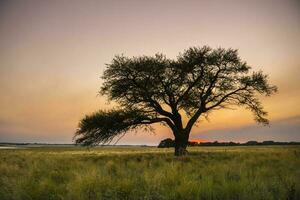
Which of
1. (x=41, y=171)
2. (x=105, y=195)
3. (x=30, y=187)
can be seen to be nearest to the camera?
(x=105, y=195)

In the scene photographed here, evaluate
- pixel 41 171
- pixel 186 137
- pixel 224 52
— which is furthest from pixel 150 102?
pixel 41 171

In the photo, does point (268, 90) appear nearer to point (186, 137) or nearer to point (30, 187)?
point (186, 137)

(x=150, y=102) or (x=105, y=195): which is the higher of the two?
(x=150, y=102)

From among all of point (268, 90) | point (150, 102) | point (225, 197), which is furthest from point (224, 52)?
point (225, 197)

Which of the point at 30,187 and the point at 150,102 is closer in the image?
the point at 30,187

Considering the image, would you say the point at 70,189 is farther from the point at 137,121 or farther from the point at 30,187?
the point at 137,121

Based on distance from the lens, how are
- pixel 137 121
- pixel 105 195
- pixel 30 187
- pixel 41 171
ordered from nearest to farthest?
pixel 105 195, pixel 30 187, pixel 41 171, pixel 137 121

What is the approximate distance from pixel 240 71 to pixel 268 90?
272cm

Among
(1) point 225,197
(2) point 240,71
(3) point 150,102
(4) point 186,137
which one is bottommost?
(1) point 225,197

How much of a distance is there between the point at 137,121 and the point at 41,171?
53.5ft

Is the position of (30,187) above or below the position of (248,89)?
below

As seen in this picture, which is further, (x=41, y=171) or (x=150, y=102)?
(x=150, y=102)

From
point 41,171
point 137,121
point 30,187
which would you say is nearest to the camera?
point 30,187

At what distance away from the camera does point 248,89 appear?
29.4 meters
